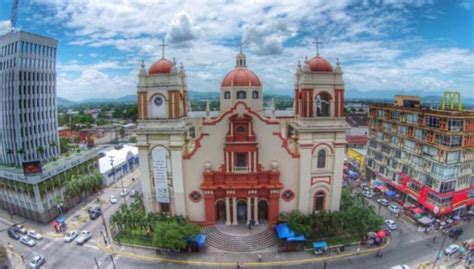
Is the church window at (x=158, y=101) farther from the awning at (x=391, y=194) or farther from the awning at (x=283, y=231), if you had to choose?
the awning at (x=391, y=194)

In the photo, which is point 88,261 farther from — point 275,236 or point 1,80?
point 1,80

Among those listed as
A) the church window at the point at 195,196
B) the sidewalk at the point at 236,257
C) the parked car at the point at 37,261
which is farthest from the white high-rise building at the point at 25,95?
the church window at the point at 195,196

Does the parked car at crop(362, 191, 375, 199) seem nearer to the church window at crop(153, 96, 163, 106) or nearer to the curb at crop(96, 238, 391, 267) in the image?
the curb at crop(96, 238, 391, 267)

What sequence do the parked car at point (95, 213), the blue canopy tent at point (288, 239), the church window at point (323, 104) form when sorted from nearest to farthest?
the blue canopy tent at point (288, 239) < the church window at point (323, 104) < the parked car at point (95, 213)

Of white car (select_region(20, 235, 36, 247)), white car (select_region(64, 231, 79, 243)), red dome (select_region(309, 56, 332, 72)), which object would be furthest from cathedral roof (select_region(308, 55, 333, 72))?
white car (select_region(20, 235, 36, 247))

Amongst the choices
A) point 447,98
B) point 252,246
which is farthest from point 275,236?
point 447,98

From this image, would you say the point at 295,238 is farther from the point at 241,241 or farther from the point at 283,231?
the point at 241,241
